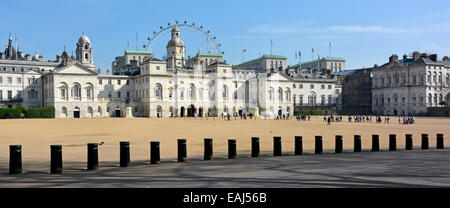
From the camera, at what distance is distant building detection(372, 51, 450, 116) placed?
94.8m

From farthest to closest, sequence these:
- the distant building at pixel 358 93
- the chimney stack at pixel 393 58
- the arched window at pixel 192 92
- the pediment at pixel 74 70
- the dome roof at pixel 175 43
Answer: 1. the distant building at pixel 358 93
2. the dome roof at pixel 175 43
3. the chimney stack at pixel 393 58
4. the arched window at pixel 192 92
5. the pediment at pixel 74 70

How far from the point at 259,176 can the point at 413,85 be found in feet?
321

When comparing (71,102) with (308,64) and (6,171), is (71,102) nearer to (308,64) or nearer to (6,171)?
(6,171)

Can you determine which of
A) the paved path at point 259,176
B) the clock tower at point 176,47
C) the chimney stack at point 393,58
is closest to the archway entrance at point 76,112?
the clock tower at point 176,47

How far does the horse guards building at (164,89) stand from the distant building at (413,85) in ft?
0.91

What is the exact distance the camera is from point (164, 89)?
83062mm

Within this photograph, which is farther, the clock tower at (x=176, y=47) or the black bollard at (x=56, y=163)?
the clock tower at (x=176, y=47)

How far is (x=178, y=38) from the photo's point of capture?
106 meters

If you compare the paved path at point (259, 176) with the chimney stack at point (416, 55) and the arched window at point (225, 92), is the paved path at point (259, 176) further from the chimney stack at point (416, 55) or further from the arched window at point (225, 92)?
the chimney stack at point (416, 55)

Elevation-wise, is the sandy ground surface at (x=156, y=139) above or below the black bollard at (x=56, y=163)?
below

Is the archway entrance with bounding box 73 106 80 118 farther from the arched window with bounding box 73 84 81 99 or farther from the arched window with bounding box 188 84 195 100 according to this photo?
the arched window with bounding box 188 84 195 100

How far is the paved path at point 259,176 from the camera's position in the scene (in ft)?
28.7

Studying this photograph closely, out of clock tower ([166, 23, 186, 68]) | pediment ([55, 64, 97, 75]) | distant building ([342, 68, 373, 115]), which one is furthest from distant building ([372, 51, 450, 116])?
pediment ([55, 64, 97, 75])

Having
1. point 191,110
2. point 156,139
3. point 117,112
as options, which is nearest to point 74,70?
point 117,112
